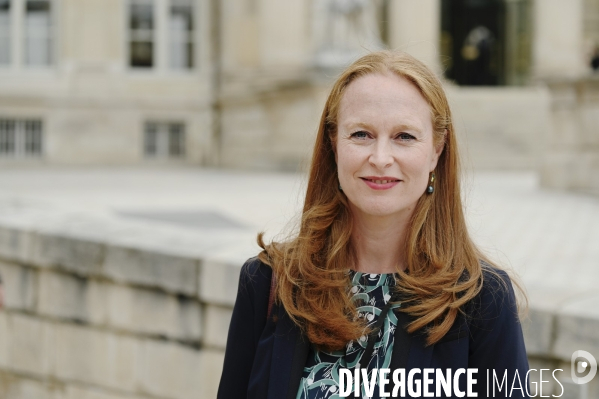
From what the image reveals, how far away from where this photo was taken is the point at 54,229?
6.51 m

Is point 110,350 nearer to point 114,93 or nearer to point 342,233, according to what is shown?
point 342,233

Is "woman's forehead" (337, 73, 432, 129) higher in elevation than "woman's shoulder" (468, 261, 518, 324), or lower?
higher

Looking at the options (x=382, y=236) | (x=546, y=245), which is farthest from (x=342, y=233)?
(x=546, y=245)

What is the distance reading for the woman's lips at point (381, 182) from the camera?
238cm

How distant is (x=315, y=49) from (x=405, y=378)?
60.7ft

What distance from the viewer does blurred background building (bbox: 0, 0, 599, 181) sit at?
805 inches

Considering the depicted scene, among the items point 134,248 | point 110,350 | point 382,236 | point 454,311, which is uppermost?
point 382,236

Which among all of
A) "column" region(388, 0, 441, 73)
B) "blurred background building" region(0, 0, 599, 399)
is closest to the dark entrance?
"blurred background building" region(0, 0, 599, 399)

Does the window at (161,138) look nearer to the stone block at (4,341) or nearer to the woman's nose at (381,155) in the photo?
the stone block at (4,341)

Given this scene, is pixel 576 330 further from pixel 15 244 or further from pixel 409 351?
pixel 15 244

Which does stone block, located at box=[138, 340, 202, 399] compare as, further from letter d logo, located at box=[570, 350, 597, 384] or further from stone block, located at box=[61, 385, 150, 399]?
letter d logo, located at box=[570, 350, 597, 384]

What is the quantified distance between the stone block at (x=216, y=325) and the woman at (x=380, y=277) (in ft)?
9.69

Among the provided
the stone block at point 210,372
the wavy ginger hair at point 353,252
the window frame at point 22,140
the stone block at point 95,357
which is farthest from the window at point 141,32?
the wavy ginger hair at point 353,252

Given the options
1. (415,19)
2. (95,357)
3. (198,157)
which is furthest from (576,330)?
(198,157)
